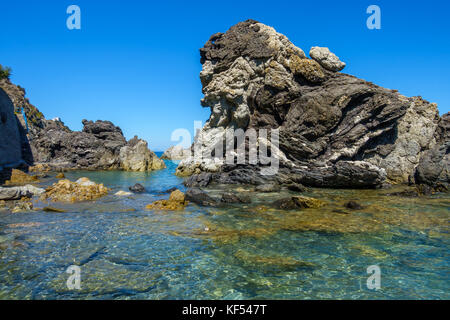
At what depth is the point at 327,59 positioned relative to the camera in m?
27.5

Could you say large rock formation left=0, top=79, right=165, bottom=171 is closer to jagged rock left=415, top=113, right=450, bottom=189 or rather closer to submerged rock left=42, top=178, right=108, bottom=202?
submerged rock left=42, top=178, right=108, bottom=202

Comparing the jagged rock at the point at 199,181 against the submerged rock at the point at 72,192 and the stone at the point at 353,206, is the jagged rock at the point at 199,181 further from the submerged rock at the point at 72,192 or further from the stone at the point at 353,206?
the stone at the point at 353,206

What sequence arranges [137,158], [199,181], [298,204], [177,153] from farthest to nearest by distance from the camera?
1. [177,153]
2. [137,158]
3. [199,181]
4. [298,204]

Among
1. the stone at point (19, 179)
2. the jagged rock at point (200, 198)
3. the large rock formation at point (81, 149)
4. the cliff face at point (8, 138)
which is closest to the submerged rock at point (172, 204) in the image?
the jagged rock at point (200, 198)

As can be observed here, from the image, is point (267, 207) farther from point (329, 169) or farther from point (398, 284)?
point (329, 169)

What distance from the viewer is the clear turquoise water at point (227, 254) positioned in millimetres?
6438

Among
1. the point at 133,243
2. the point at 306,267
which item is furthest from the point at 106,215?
the point at 306,267

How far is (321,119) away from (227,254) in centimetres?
2018

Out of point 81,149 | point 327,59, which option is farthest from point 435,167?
point 81,149

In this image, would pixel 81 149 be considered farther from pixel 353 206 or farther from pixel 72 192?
pixel 353 206

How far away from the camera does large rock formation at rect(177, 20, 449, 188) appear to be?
24234 millimetres

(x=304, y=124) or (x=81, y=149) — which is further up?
(x=304, y=124)

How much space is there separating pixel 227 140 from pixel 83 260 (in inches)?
1029

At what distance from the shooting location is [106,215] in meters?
13.9
